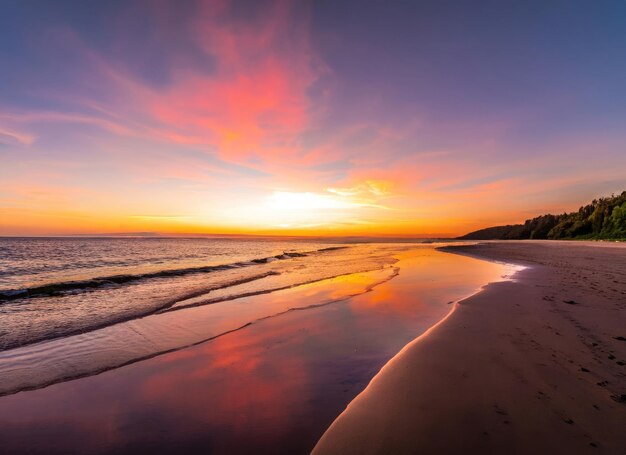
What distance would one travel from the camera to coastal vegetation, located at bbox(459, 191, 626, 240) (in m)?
70.6

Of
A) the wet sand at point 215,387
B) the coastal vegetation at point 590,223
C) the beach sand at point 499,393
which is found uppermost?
the coastal vegetation at point 590,223

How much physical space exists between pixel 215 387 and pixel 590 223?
361ft

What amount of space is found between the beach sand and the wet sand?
0.57 meters

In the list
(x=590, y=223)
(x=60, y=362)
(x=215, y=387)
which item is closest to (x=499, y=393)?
(x=215, y=387)

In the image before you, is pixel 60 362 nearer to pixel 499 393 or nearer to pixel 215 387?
pixel 215 387

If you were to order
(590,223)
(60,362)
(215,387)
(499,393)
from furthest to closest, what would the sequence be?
(590,223), (60,362), (215,387), (499,393)

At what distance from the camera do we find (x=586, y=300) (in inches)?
416

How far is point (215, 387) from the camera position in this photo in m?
5.41

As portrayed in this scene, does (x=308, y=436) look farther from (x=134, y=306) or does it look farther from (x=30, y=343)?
(x=134, y=306)

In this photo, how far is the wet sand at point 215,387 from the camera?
396 cm

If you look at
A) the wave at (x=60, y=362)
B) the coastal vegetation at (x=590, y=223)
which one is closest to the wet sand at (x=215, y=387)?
the wave at (x=60, y=362)

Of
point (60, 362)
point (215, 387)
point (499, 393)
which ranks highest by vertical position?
point (499, 393)

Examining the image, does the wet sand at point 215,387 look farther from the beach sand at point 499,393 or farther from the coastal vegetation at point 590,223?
the coastal vegetation at point 590,223

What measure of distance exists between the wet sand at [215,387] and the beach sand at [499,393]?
0.57 meters
